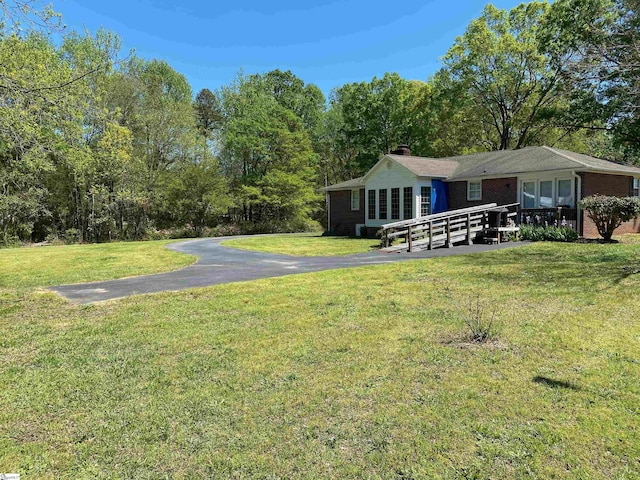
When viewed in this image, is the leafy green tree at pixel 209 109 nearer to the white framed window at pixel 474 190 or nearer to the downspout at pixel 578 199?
the white framed window at pixel 474 190

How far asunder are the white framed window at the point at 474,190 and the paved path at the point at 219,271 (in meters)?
7.07

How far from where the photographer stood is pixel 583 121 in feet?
79.6

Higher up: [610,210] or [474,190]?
[474,190]

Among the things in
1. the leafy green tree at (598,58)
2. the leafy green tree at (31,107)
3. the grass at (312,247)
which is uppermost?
the leafy green tree at (598,58)

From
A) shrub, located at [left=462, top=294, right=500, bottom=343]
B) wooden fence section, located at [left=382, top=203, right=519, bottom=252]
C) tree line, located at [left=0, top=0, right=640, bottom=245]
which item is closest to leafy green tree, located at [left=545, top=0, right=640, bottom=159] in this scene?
tree line, located at [left=0, top=0, right=640, bottom=245]

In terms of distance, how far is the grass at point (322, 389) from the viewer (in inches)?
104

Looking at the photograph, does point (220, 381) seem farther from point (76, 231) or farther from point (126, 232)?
point (126, 232)

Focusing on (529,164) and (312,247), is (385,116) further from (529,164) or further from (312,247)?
(312,247)

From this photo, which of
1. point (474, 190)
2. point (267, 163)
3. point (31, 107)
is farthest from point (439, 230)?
point (267, 163)

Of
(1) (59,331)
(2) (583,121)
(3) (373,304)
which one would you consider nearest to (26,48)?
(1) (59,331)

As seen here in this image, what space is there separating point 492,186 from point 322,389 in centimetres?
1844

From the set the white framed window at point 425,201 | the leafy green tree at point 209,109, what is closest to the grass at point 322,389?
the white framed window at point 425,201

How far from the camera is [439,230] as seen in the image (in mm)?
16609

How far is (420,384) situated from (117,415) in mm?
2516
